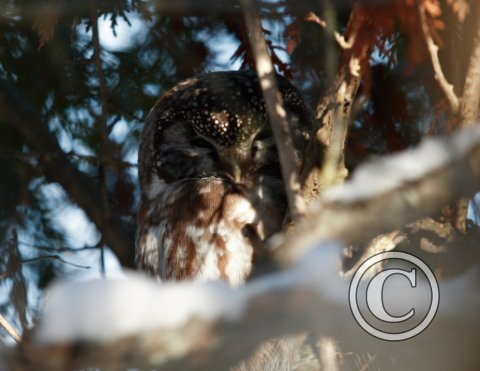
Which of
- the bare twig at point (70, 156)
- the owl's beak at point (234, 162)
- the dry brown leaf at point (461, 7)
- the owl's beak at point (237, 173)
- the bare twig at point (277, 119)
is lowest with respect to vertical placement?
the bare twig at point (277, 119)

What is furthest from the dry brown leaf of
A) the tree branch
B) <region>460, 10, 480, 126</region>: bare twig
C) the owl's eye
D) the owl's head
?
the tree branch

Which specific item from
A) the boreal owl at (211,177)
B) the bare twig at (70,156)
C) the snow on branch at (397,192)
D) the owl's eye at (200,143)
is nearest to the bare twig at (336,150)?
the boreal owl at (211,177)

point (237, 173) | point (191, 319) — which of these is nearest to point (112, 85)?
point (237, 173)

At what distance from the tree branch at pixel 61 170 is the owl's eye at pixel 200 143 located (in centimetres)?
54

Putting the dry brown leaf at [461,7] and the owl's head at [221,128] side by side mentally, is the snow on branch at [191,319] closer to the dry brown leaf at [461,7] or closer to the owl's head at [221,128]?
the dry brown leaf at [461,7]

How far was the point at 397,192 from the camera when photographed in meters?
1.40

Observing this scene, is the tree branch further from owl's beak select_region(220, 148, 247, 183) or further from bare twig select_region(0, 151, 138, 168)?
Answer: owl's beak select_region(220, 148, 247, 183)

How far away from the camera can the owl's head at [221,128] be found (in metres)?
3.01

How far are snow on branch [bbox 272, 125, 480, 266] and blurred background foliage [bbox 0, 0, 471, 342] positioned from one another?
128 cm

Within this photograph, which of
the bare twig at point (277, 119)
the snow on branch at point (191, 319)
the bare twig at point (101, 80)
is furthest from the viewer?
the bare twig at point (101, 80)

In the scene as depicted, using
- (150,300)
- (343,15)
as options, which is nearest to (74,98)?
(343,15)

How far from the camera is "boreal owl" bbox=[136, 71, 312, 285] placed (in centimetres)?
270

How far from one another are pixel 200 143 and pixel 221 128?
18 centimetres

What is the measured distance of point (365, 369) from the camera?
6.55 feet
